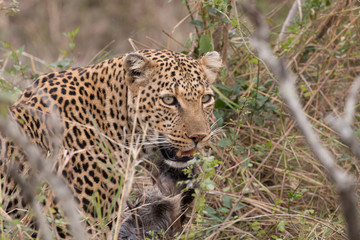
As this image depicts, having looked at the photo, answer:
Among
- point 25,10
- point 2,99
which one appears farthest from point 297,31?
point 25,10

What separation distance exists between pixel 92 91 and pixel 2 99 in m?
2.55

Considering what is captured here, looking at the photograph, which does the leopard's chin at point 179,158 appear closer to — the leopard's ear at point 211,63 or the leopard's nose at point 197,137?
the leopard's nose at point 197,137

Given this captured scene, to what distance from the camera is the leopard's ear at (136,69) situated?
4.87 m

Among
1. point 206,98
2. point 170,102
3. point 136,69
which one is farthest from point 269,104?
point 136,69

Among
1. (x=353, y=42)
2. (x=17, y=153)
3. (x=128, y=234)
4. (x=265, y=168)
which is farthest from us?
(x=353, y=42)

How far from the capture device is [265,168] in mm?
6410

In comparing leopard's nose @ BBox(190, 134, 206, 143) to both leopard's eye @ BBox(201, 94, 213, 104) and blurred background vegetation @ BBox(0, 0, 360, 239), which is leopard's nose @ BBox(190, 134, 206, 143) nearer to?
leopard's eye @ BBox(201, 94, 213, 104)

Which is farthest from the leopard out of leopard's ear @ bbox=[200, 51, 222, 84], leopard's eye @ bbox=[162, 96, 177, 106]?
leopard's ear @ bbox=[200, 51, 222, 84]

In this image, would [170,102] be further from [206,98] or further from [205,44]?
[205,44]

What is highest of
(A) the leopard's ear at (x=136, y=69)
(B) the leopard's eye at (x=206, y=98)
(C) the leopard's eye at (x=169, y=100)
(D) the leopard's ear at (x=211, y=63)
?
(A) the leopard's ear at (x=136, y=69)

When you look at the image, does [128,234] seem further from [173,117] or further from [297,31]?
[297,31]

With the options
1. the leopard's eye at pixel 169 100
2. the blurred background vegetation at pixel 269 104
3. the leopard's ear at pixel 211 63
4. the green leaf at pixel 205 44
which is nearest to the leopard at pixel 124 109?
the leopard's eye at pixel 169 100

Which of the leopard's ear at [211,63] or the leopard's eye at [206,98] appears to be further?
the leopard's ear at [211,63]

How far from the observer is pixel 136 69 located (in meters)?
4.89
